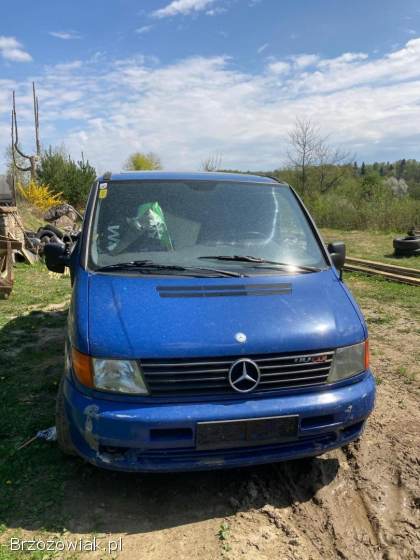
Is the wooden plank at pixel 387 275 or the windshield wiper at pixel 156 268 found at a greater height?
the windshield wiper at pixel 156 268

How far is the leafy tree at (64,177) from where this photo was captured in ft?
100

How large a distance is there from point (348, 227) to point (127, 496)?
77.6 feet

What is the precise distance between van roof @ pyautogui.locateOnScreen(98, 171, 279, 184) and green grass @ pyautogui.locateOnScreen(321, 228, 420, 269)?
9.00m

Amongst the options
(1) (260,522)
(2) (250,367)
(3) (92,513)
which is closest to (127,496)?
(3) (92,513)

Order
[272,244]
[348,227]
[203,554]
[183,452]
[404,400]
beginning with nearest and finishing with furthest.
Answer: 1. [203,554]
2. [183,452]
3. [272,244]
4. [404,400]
5. [348,227]

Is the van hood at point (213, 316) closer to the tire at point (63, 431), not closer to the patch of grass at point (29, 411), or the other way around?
the tire at point (63, 431)

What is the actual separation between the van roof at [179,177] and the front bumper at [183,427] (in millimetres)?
1984

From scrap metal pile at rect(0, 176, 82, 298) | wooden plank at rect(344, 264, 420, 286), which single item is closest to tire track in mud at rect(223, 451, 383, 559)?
scrap metal pile at rect(0, 176, 82, 298)

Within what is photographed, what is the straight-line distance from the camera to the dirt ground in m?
2.44

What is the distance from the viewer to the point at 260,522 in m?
2.60

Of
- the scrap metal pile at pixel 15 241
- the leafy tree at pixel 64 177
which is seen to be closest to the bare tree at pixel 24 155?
the leafy tree at pixel 64 177

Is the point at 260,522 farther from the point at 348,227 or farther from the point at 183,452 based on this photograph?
the point at 348,227

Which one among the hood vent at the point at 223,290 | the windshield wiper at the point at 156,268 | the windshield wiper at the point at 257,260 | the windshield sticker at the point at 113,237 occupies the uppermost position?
the windshield sticker at the point at 113,237

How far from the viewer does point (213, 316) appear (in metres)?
2.70
